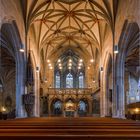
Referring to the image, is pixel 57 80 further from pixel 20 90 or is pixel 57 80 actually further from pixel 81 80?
pixel 20 90

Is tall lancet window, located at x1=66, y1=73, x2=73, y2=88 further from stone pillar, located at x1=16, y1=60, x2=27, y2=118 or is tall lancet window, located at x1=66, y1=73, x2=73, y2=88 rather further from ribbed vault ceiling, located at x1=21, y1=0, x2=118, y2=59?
stone pillar, located at x1=16, y1=60, x2=27, y2=118

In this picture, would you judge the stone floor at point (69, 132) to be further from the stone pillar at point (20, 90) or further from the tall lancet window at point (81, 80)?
the tall lancet window at point (81, 80)

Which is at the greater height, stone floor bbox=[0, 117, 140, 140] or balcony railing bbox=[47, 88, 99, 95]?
balcony railing bbox=[47, 88, 99, 95]

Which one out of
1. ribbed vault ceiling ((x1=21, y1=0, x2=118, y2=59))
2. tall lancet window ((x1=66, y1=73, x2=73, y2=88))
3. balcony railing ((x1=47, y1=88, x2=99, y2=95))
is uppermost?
Answer: ribbed vault ceiling ((x1=21, y1=0, x2=118, y2=59))

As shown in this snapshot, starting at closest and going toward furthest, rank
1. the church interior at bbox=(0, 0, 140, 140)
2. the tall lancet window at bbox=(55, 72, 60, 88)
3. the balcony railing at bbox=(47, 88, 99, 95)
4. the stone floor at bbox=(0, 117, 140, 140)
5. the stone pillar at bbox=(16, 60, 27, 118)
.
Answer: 1. the stone floor at bbox=(0, 117, 140, 140)
2. the church interior at bbox=(0, 0, 140, 140)
3. the stone pillar at bbox=(16, 60, 27, 118)
4. the balcony railing at bbox=(47, 88, 99, 95)
5. the tall lancet window at bbox=(55, 72, 60, 88)

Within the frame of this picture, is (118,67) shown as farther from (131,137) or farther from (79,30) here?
(131,137)

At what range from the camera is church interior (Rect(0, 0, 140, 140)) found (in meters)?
21.2

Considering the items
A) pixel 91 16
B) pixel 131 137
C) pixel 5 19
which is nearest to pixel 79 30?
pixel 91 16

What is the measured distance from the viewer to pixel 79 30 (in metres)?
34.9

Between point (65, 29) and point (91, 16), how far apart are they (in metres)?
6.53

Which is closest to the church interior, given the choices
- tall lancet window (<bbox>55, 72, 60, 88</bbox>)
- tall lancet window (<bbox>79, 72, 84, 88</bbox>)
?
tall lancet window (<bbox>55, 72, 60, 88</bbox>)

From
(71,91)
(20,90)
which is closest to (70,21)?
(20,90)

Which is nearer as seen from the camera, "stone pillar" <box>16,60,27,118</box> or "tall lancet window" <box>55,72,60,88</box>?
"stone pillar" <box>16,60,27,118</box>

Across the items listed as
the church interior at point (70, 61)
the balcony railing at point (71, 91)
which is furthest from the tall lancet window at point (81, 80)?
the balcony railing at point (71, 91)
